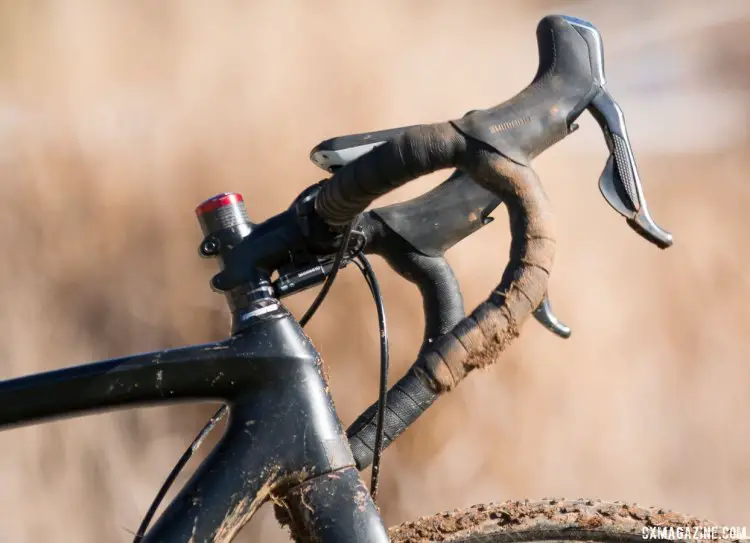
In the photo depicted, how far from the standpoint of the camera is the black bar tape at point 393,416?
27.0 inches

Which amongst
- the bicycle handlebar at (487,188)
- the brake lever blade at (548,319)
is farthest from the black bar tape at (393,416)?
the brake lever blade at (548,319)

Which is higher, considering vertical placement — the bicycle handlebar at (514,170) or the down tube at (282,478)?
the bicycle handlebar at (514,170)

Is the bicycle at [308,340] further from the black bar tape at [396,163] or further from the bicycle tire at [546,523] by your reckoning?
the bicycle tire at [546,523]

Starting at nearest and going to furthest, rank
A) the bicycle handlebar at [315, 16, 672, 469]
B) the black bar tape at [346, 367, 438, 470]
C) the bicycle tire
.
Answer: the bicycle handlebar at [315, 16, 672, 469] → the black bar tape at [346, 367, 438, 470] → the bicycle tire

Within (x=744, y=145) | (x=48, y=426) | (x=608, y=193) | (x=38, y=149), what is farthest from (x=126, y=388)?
(x=744, y=145)

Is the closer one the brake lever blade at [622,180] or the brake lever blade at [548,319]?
the brake lever blade at [622,180]

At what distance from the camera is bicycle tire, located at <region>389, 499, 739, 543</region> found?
32.4 inches

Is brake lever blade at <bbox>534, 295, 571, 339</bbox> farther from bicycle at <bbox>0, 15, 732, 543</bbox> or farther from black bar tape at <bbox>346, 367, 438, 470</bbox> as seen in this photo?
black bar tape at <bbox>346, 367, 438, 470</bbox>

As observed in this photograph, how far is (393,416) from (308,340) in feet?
0.36

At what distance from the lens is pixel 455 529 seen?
0.89 metres

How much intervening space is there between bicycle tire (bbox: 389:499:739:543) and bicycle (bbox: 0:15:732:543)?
0.74 feet

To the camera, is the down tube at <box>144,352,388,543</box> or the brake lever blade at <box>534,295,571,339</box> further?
the brake lever blade at <box>534,295,571,339</box>

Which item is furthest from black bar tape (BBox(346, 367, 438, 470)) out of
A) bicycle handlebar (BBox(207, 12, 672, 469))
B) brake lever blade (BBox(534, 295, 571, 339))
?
brake lever blade (BBox(534, 295, 571, 339))

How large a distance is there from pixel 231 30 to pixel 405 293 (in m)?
0.80
